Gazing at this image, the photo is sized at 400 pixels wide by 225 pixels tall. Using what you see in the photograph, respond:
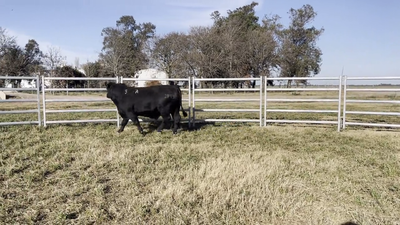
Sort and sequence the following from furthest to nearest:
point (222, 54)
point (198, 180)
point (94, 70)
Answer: point (94, 70) → point (222, 54) → point (198, 180)

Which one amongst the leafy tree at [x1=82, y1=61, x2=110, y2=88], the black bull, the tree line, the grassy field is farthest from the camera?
the leafy tree at [x1=82, y1=61, x2=110, y2=88]

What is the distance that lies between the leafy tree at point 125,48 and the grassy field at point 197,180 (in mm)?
33858

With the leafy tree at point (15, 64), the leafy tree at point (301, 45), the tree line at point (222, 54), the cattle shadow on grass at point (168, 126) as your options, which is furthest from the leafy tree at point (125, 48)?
the cattle shadow on grass at point (168, 126)

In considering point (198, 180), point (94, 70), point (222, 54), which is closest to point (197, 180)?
point (198, 180)

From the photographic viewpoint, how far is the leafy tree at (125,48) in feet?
133

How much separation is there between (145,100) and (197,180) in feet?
11.7

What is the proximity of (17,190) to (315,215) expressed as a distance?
3.43 metres

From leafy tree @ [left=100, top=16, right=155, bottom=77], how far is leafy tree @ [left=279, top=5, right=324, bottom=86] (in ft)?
61.4

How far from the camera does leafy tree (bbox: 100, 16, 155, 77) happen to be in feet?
133

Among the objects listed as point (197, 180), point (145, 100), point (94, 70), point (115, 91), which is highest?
point (94, 70)

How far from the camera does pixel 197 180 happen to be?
368 centimetres

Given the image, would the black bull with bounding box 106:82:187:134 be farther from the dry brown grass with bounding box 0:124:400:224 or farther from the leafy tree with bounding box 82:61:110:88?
the leafy tree with bounding box 82:61:110:88

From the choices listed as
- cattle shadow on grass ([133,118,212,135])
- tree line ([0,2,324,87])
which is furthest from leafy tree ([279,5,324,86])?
cattle shadow on grass ([133,118,212,135])

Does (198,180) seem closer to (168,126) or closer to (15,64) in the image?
(168,126)
